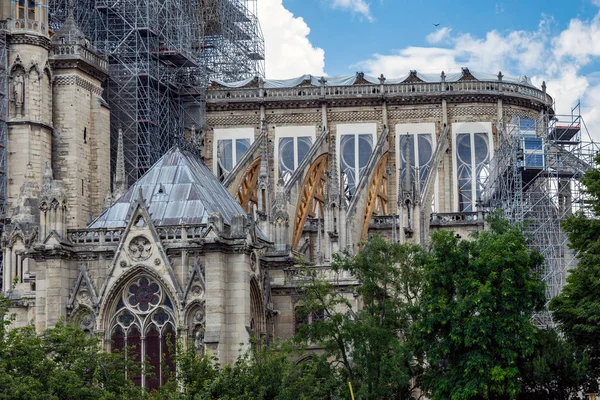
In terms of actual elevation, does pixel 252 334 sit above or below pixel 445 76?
below

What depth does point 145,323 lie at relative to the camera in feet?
139

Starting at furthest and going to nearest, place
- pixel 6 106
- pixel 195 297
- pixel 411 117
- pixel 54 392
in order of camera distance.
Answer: pixel 411 117 → pixel 6 106 → pixel 195 297 → pixel 54 392

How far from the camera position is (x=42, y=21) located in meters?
64.1

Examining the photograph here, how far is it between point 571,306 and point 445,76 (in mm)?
34065

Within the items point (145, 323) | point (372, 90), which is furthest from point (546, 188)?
point (145, 323)

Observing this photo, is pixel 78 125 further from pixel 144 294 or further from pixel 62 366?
pixel 62 366

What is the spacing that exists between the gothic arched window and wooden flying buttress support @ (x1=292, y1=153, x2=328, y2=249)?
76.9ft

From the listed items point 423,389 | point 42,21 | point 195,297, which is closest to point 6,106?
point 42,21

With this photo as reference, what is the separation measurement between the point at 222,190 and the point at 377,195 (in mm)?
24142

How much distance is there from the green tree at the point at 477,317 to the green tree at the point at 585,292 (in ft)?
5.10

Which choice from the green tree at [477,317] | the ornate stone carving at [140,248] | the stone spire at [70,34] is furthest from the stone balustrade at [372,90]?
the ornate stone carving at [140,248]

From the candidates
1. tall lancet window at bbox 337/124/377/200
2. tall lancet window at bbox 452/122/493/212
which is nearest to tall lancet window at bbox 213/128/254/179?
tall lancet window at bbox 337/124/377/200

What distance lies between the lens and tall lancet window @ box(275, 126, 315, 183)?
7638 centimetres

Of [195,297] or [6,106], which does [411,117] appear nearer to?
[6,106]
